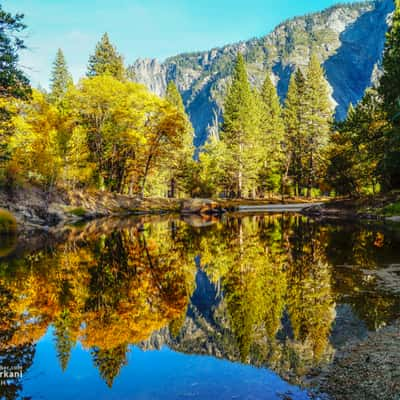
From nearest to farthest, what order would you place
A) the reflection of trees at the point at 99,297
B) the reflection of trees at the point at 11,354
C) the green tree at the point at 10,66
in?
the reflection of trees at the point at 11,354 → the reflection of trees at the point at 99,297 → the green tree at the point at 10,66

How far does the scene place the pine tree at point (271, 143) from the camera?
65.4 m

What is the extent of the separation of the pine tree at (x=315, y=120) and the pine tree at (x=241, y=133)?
931 centimetres

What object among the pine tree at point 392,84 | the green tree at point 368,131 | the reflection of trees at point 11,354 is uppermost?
the pine tree at point 392,84

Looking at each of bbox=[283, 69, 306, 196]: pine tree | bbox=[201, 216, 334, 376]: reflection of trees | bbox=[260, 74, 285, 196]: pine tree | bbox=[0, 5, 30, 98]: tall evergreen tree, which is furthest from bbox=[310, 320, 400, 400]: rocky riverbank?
bbox=[283, 69, 306, 196]: pine tree

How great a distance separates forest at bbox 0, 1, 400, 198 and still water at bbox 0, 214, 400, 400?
13.6 m

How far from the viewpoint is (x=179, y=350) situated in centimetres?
621

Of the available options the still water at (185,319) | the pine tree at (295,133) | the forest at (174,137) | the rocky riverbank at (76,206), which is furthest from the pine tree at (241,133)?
the still water at (185,319)

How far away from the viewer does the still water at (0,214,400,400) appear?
5.05 meters

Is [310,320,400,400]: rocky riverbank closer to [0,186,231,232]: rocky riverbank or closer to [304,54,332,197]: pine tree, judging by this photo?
[0,186,231,232]: rocky riverbank

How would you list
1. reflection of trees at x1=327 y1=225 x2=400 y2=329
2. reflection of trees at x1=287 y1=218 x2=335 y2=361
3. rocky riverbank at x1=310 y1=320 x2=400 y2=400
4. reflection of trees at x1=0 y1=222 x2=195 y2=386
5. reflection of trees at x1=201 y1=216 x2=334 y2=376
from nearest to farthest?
rocky riverbank at x1=310 y1=320 x2=400 y2=400
reflection of trees at x1=201 y1=216 x2=334 y2=376
reflection of trees at x1=287 y1=218 x2=335 y2=361
reflection of trees at x1=0 y1=222 x2=195 y2=386
reflection of trees at x1=327 y1=225 x2=400 y2=329

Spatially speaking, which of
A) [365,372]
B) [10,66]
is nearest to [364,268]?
[365,372]

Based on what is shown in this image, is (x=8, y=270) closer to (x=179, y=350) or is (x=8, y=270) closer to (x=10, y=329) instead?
(x=10, y=329)

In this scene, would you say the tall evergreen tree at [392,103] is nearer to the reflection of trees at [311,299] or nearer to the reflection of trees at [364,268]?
the reflection of trees at [364,268]

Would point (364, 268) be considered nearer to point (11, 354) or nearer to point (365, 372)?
point (365, 372)
